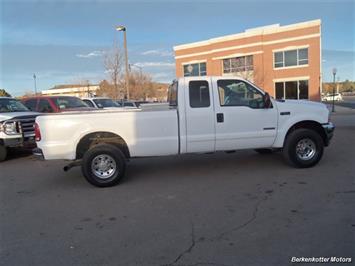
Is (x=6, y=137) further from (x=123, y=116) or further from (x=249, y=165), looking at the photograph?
(x=249, y=165)

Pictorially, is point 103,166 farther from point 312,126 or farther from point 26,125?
point 312,126

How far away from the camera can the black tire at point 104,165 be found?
6.66 meters

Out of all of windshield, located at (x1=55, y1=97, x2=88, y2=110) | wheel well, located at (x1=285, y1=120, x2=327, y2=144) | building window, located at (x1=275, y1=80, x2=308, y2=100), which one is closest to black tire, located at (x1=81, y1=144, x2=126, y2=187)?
wheel well, located at (x1=285, y1=120, x2=327, y2=144)

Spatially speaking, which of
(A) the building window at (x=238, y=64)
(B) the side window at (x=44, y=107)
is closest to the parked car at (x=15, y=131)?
(B) the side window at (x=44, y=107)

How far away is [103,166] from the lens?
6.84 metres

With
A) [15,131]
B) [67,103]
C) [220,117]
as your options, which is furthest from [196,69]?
[220,117]

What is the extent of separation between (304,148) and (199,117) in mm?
2501

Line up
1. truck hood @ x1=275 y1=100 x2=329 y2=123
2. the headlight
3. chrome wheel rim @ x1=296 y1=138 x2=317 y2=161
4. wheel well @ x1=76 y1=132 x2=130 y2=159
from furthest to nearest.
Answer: the headlight, chrome wheel rim @ x1=296 y1=138 x2=317 y2=161, truck hood @ x1=275 y1=100 x2=329 y2=123, wheel well @ x1=76 y1=132 x2=130 y2=159

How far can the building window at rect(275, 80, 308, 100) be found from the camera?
120 ft

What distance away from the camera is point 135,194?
6211mm

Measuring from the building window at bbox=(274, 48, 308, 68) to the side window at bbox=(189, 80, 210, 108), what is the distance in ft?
106

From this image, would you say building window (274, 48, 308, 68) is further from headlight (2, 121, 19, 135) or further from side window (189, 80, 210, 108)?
headlight (2, 121, 19, 135)

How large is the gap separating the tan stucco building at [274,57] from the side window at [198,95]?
31613 millimetres

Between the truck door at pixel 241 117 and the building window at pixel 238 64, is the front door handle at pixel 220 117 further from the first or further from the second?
the building window at pixel 238 64
